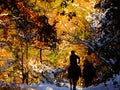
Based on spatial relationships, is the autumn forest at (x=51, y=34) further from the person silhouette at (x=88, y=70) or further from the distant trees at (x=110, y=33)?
the person silhouette at (x=88, y=70)

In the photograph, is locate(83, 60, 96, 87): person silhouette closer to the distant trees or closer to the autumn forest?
the autumn forest

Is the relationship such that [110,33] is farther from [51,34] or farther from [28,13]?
[28,13]

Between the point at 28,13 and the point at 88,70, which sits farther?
the point at 88,70

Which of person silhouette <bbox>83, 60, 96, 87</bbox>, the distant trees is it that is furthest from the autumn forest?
person silhouette <bbox>83, 60, 96, 87</bbox>

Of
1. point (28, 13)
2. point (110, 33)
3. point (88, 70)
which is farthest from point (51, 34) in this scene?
point (110, 33)

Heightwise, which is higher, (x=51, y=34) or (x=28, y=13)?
(x=28, y=13)

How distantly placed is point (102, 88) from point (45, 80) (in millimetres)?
15616

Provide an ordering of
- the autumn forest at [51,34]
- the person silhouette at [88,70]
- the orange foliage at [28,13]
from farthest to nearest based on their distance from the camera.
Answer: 1. the person silhouette at [88,70]
2. the autumn forest at [51,34]
3. the orange foliage at [28,13]

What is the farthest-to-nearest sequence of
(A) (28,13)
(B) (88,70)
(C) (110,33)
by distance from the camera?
(C) (110,33), (B) (88,70), (A) (28,13)

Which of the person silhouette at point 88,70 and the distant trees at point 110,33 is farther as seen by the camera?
the person silhouette at point 88,70

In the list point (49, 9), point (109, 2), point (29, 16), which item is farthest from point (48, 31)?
point (49, 9)

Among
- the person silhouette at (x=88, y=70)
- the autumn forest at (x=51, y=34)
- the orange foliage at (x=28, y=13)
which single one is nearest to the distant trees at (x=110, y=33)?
the autumn forest at (x=51, y=34)

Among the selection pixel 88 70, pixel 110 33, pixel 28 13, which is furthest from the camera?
pixel 110 33

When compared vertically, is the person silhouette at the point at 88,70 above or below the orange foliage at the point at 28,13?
below
